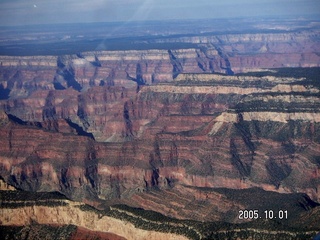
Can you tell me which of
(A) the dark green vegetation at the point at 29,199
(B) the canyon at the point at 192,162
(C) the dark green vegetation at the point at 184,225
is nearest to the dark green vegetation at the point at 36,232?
(C) the dark green vegetation at the point at 184,225

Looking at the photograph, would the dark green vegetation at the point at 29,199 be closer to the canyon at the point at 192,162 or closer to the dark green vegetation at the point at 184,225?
the dark green vegetation at the point at 184,225

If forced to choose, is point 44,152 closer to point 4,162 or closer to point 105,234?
point 4,162

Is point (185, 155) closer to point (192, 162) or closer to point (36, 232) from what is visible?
point (192, 162)

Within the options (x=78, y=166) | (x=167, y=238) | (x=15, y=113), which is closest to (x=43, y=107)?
(x=15, y=113)

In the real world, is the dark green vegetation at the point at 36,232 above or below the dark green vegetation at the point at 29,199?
below
